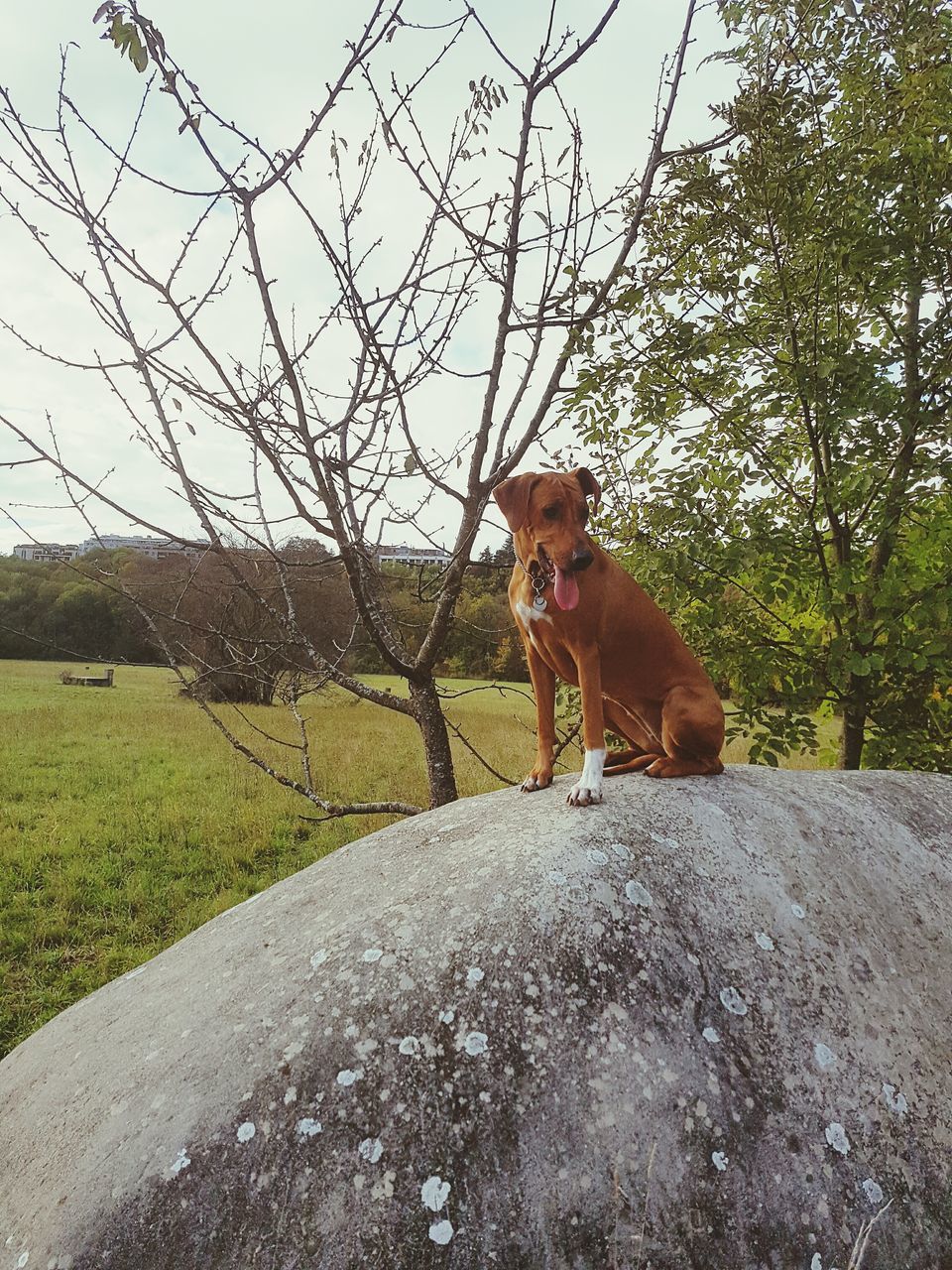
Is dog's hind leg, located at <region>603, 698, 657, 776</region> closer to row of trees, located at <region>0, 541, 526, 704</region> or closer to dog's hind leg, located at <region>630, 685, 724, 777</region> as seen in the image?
dog's hind leg, located at <region>630, 685, 724, 777</region>

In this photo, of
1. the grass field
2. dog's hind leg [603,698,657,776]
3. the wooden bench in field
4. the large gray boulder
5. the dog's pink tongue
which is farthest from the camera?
the wooden bench in field

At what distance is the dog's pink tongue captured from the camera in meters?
2.33

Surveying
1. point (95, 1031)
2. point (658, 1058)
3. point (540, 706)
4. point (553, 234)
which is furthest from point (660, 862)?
point (553, 234)

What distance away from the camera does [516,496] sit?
238 centimetres

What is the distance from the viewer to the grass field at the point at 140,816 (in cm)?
542

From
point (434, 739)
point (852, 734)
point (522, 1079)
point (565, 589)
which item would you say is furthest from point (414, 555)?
point (852, 734)

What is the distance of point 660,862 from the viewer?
6.91ft

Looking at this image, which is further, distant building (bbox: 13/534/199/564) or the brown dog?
distant building (bbox: 13/534/199/564)

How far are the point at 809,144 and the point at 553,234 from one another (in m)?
1.96

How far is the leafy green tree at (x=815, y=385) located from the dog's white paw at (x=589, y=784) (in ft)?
4.61

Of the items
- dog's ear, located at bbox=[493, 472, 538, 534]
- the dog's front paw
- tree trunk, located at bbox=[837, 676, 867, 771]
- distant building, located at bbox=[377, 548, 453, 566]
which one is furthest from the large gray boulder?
tree trunk, located at bbox=[837, 676, 867, 771]

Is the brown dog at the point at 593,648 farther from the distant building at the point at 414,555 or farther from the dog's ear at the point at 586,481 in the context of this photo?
the distant building at the point at 414,555

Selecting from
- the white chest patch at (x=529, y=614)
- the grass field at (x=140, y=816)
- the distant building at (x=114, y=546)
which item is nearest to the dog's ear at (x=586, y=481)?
the white chest patch at (x=529, y=614)

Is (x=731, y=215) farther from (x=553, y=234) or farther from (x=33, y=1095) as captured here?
(x=33, y=1095)
